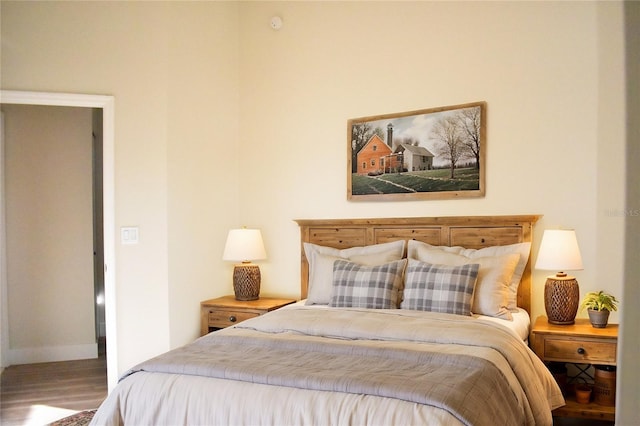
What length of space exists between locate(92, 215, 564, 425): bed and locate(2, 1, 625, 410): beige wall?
0.25 meters

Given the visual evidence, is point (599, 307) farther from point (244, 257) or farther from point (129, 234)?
point (129, 234)

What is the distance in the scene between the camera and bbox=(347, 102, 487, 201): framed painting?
3.56 meters

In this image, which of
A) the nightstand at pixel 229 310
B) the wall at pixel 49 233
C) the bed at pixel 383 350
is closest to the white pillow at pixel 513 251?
the bed at pixel 383 350

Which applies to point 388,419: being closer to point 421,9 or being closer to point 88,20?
point 421,9

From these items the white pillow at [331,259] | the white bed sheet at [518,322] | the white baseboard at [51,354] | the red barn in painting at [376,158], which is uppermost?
the red barn in painting at [376,158]

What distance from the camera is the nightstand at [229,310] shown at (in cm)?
379

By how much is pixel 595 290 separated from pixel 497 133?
3.95 ft

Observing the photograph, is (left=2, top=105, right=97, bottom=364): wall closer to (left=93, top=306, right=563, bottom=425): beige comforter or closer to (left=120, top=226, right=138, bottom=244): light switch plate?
(left=120, top=226, right=138, bottom=244): light switch plate

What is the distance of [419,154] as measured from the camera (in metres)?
3.75

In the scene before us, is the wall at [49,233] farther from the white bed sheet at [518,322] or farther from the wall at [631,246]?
the wall at [631,246]

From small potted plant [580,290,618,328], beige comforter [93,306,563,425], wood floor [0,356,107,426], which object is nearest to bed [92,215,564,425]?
beige comforter [93,306,563,425]

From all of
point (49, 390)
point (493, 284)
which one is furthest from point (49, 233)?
point (493, 284)

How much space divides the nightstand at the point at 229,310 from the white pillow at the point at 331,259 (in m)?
0.39

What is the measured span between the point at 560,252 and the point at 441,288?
0.74 metres
